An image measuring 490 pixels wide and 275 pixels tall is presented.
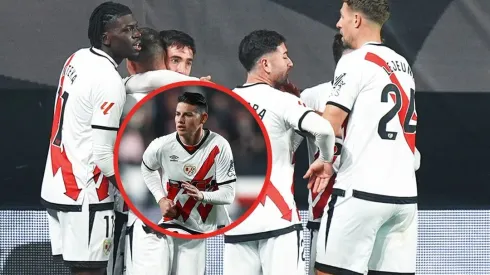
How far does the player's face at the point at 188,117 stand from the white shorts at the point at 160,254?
68 cm

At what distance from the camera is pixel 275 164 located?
419 centimetres

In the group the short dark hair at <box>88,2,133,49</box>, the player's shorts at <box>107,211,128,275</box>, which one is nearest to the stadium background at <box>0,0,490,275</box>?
the short dark hair at <box>88,2,133,49</box>

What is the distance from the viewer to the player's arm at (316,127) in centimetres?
392

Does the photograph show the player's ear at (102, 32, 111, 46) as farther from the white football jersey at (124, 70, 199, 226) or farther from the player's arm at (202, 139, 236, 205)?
the player's arm at (202, 139, 236, 205)

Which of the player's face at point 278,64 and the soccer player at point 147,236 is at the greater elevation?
the player's face at point 278,64

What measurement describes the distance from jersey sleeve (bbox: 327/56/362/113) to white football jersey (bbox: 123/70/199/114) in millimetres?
630

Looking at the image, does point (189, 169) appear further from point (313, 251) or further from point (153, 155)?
point (313, 251)

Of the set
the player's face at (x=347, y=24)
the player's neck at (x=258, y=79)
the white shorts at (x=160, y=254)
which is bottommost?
the white shorts at (x=160, y=254)

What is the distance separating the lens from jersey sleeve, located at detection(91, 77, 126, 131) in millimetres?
4160

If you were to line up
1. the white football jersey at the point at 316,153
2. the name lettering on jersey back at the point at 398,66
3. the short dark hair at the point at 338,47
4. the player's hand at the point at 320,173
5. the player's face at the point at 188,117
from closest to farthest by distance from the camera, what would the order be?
1. the player's face at the point at 188,117
2. the player's hand at the point at 320,173
3. the name lettering on jersey back at the point at 398,66
4. the white football jersey at the point at 316,153
5. the short dark hair at the point at 338,47

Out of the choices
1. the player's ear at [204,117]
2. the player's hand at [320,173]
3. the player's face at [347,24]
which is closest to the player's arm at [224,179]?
the player's ear at [204,117]

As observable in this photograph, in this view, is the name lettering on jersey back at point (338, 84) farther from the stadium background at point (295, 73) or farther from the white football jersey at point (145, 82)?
the stadium background at point (295, 73)

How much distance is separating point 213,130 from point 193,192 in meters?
0.25

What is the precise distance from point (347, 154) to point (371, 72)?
0.33m
